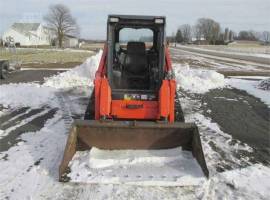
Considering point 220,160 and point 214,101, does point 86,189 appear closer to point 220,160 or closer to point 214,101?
point 220,160

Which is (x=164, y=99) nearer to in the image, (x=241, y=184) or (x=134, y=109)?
(x=134, y=109)

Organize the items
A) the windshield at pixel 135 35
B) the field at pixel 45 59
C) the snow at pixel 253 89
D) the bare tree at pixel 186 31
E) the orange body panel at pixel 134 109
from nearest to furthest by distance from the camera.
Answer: the orange body panel at pixel 134 109, the windshield at pixel 135 35, the snow at pixel 253 89, the field at pixel 45 59, the bare tree at pixel 186 31

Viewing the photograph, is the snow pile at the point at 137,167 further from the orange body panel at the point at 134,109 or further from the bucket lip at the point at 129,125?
the orange body panel at the point at 134,109

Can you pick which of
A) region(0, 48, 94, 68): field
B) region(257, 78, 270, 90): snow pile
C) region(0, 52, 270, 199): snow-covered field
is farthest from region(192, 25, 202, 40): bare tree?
region(0, 52, 270, 199): snow-covered field

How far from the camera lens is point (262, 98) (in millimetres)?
12828

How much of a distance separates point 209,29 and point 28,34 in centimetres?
5514

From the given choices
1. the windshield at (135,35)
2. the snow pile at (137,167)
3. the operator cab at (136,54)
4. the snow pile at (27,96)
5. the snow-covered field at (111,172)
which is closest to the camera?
the snow-covered field at (111,172)

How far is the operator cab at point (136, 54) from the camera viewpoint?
6.86m

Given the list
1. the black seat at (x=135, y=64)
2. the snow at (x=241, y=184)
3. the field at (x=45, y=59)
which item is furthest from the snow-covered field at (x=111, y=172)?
the field at (x=45, y=59)

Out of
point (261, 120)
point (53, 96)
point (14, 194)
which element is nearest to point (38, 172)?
point (14, 194)

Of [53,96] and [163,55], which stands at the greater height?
[163,55]

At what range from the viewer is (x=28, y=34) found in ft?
313

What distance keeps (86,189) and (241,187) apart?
2.13 m

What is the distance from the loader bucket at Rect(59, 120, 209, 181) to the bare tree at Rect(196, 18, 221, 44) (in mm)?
106611
